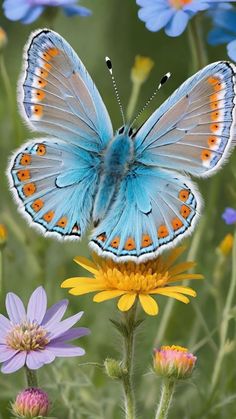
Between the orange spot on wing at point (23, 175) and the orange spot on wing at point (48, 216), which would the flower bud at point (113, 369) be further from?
the orange spot on wing at point (23, 175)

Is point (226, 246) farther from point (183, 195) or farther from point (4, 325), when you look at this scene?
point (4, 325)

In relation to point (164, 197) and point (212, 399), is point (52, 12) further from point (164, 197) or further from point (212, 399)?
point (212, 399)

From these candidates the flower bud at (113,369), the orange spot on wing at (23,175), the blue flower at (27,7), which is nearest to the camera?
the flower bud at (113,369)

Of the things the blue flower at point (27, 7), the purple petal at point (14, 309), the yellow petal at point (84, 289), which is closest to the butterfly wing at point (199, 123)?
the yellow petal at point (84, 289)

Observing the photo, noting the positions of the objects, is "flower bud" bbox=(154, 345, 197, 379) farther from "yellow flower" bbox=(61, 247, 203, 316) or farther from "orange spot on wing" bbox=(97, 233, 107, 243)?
"orange spot on wing" bbox=(97, 233, 107, 243)

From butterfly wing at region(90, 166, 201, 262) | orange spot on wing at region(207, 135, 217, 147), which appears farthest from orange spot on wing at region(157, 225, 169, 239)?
orange spot on wing at region(207, 135, 217, 147)

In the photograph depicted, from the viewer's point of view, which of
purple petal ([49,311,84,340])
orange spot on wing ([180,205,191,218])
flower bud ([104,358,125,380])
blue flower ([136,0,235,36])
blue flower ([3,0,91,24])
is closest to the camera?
Answer: flower bud ([104,358,125,380])
